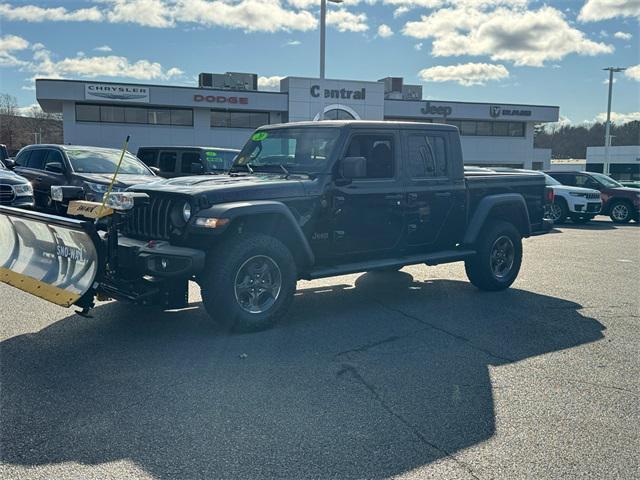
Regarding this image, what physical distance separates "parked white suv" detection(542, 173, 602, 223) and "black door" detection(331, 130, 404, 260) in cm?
1326

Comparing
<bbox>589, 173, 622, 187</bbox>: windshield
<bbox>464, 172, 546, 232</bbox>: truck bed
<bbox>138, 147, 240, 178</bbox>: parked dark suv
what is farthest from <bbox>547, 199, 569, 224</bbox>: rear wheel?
<bbox>464, 172, 546, 232</bbox>: truck bed

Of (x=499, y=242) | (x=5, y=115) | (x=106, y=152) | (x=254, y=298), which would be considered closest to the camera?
(x=254, y=298)

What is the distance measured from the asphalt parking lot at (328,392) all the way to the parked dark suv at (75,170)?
3.95 meters

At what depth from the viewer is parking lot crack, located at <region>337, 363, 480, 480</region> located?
3266mm

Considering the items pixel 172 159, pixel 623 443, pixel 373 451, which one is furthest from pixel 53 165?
pixel 623 443

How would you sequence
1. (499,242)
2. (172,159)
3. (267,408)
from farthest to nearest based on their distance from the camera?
(172,159)
(499,242)
(267,408)

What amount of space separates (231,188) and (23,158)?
9.30 m

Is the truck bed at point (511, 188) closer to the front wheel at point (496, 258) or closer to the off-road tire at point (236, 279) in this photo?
the front wheel at point (496, 258)

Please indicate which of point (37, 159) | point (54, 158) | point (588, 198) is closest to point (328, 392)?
point (54, 158)

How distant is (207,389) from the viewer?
13.7 ft

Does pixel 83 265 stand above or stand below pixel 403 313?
above

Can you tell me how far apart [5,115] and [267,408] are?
8725 cm

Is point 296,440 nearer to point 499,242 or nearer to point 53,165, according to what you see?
point 499,242

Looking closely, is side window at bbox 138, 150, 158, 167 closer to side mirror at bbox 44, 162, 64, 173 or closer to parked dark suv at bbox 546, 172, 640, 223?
side mirror at bbox 44, 162, 64, 173
